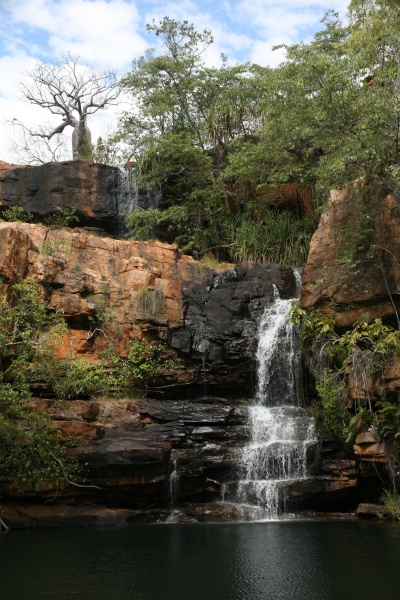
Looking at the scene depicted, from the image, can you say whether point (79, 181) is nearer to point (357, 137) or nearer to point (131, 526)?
point (357, 137)

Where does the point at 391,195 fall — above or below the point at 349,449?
above

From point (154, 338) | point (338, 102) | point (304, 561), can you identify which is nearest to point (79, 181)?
point (154, 338)

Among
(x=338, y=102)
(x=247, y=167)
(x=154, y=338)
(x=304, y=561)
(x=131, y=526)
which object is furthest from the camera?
(x=247, y=167)

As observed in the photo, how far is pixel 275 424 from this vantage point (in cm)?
1638

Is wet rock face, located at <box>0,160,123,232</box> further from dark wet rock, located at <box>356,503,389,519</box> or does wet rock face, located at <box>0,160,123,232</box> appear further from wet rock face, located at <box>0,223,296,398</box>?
dark wet rock, located at <box>356,503,389,519</box>

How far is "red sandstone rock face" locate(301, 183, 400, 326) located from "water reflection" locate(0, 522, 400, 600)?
5627 mm

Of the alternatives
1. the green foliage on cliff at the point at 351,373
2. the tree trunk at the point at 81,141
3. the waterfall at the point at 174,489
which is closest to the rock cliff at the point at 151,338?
the waterfall at the point at 174,489

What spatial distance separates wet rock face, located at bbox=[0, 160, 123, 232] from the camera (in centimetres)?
2327

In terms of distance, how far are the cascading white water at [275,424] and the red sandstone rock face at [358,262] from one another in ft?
5.90

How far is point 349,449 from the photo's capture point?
15148 millimetres

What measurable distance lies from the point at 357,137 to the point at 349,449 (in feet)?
25.5

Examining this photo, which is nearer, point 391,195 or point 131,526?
point 131,526

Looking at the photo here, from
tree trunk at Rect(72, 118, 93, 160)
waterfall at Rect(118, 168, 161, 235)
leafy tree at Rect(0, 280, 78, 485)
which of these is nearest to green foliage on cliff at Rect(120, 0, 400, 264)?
waterfall at Rect(118, 168, 161, 235)

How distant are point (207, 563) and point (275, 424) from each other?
695 centimetres
